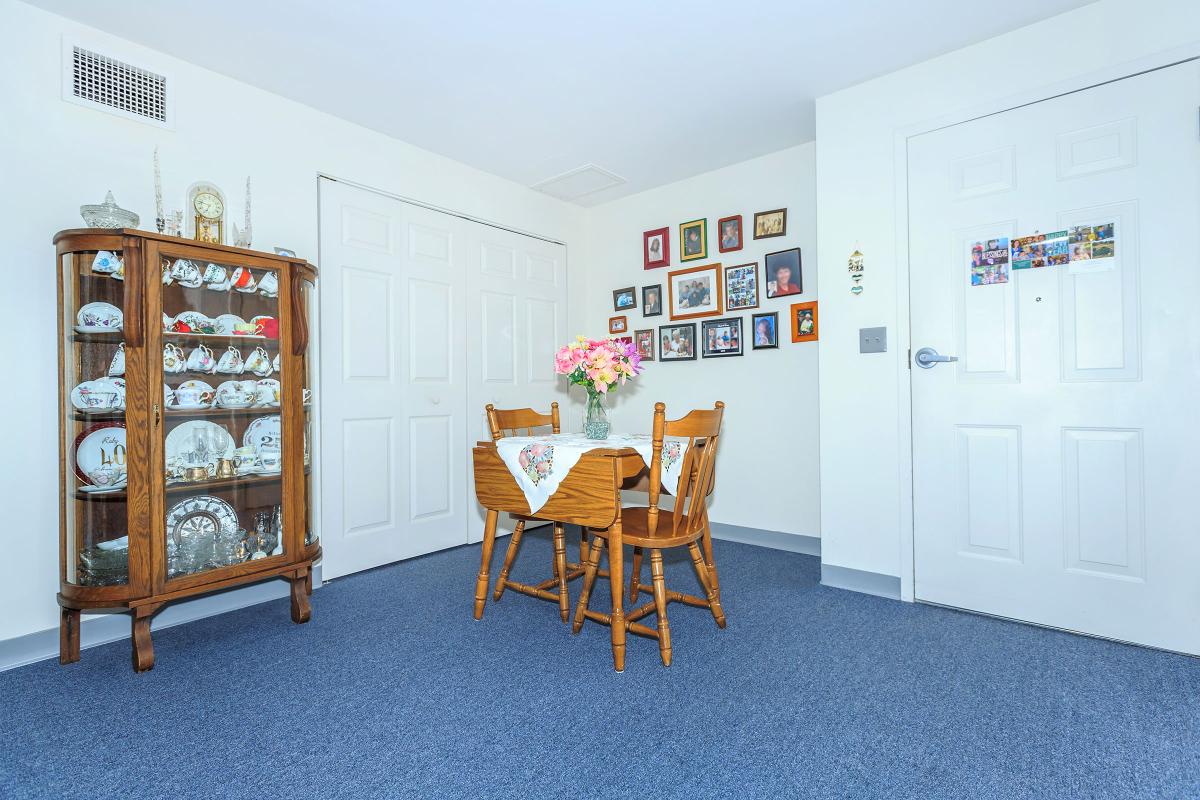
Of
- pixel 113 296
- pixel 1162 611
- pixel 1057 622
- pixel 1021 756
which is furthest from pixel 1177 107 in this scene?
pixel 113 296

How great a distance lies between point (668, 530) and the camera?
85.5 inches

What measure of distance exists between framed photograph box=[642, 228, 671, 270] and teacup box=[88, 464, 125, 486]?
10.3 ft

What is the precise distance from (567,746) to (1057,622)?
1985 mm

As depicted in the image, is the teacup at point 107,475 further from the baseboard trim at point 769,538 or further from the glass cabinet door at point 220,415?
the baseboard trim at point 769,538

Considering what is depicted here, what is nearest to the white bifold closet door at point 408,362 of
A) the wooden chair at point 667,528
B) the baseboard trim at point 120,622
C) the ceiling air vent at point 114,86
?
the baseboard trim at point 120,622

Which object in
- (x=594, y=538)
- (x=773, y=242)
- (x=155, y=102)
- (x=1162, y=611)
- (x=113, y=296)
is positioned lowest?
(x=1162, y=611)

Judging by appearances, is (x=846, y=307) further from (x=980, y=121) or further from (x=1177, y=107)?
(x=1177, y=107)

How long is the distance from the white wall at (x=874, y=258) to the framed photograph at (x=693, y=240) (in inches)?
41.4

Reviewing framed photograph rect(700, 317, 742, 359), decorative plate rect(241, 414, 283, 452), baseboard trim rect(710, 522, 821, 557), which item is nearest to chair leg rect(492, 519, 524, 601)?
decorative plate rect(241, 414, 283, 452)

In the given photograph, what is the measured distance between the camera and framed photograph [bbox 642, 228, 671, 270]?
4.06 metres

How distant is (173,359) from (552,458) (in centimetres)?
146

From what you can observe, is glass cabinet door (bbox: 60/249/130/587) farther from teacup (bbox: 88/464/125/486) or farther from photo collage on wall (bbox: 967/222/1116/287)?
photo collage on wall (bbox: 967/222/1116/287)

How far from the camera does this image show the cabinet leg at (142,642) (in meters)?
2.01

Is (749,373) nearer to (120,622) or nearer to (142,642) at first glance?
(142,642)
